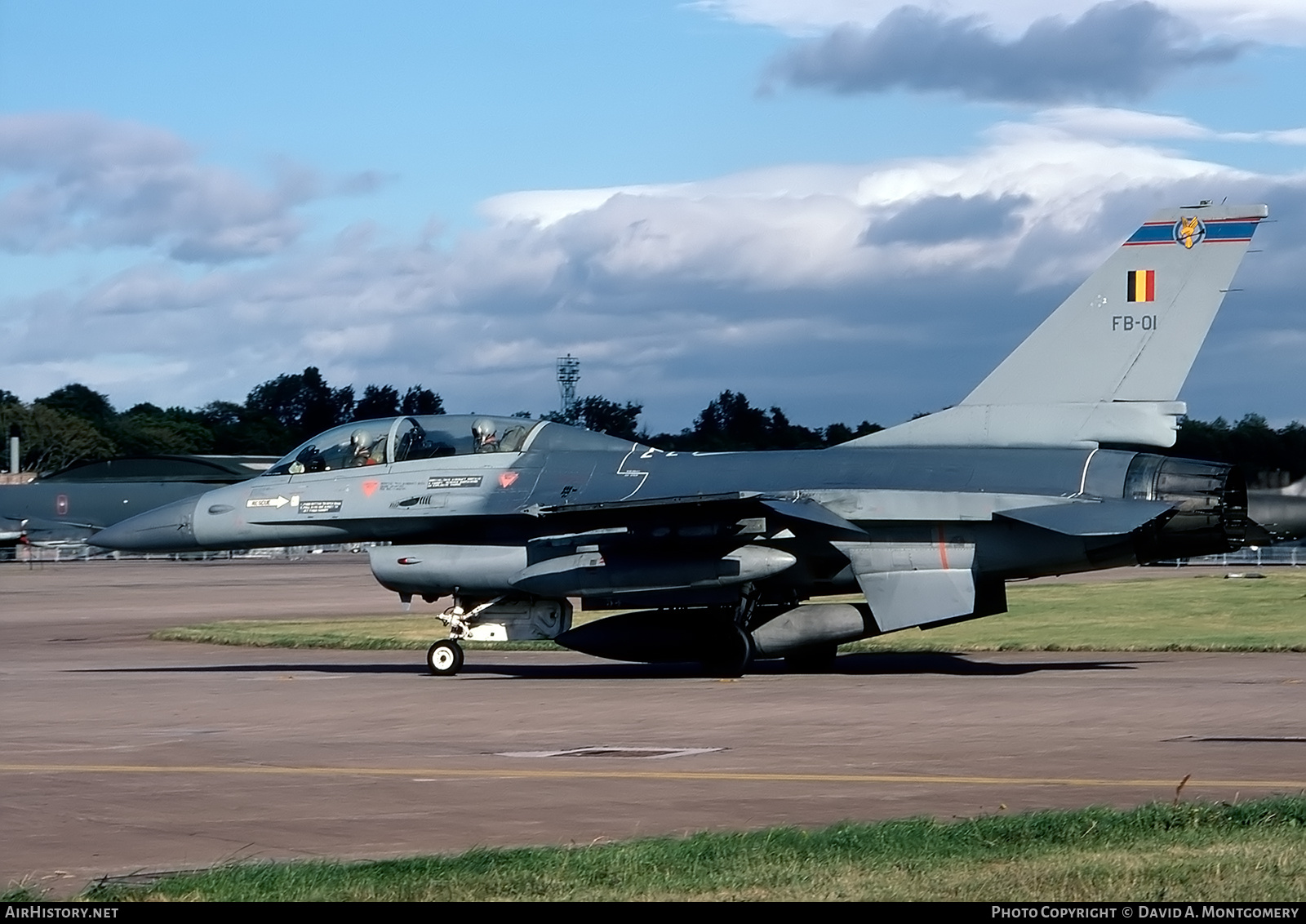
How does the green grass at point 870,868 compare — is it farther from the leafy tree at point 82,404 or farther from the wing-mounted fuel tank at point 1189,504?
the leafy tree at point 82,404

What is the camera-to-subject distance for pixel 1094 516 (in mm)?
17969

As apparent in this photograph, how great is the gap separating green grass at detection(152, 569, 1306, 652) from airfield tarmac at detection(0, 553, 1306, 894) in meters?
1.29

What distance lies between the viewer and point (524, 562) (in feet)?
65.8

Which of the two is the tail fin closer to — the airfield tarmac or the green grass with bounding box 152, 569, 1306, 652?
the airfield tarmac

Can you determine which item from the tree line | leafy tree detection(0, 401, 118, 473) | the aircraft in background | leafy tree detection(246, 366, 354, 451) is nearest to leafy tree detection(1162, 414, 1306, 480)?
the tree line

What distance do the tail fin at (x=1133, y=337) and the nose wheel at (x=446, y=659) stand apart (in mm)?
7641

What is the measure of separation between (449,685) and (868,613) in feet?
17.8

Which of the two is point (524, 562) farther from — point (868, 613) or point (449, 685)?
point (868, 613)

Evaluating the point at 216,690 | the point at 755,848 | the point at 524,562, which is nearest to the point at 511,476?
the point at 524,562

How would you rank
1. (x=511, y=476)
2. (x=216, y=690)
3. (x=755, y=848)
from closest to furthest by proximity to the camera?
(x=755, y=848)
(x=216, y=690)
(x=511, y=476)

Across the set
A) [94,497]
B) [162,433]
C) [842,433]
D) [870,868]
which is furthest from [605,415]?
[162,433]

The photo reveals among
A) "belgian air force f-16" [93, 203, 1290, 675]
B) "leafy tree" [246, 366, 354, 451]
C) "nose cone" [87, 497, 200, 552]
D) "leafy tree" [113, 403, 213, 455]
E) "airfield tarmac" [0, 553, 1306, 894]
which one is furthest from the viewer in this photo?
"leafy tree" [113, 403, 213, 455]

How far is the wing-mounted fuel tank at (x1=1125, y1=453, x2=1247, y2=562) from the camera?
18.2 metres

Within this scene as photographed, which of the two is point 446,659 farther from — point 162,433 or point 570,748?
point 162,433
